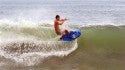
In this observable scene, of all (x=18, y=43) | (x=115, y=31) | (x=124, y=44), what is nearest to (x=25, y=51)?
(x=18, y=43)

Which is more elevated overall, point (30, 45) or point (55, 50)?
point (30, 45)

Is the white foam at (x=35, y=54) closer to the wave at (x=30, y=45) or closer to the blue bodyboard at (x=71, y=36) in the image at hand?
the wave at (x=30, y=45)

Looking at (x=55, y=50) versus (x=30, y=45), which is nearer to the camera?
(x=55, y=50)

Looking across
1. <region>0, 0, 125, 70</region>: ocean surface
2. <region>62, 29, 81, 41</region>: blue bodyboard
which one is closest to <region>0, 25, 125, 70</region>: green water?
<region>0, 0, 125, 70</region>: ocean surface

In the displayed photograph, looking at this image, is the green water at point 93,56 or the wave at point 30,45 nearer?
the green water at point 93,56

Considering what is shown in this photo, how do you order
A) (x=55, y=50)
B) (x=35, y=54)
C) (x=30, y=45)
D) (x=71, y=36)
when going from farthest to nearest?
1. (x=71, y=36)
2. (x=30, y=45)
3. (x=55, y=50)
4. (x=35, y=54)

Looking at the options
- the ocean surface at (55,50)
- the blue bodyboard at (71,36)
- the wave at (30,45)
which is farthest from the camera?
the blue bodyboard at (71,36)

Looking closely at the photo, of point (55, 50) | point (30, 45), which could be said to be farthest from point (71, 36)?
point (30, 45)

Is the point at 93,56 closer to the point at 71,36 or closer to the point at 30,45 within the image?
the point at 71,36

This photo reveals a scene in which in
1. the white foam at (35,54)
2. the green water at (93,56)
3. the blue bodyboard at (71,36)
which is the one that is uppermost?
the blue bodyboard at (71,36)

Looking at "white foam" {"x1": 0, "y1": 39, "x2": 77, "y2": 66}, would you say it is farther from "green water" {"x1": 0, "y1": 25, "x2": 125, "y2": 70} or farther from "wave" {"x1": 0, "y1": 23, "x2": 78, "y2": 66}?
"green water" {"x1": 0, "y1": 25, "x2": 125, "y2": 70}

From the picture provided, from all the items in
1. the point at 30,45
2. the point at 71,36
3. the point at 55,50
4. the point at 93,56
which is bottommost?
the point at 93,56

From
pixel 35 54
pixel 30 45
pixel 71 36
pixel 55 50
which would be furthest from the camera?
pixel 71 36

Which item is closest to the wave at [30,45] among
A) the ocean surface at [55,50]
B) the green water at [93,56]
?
the ocean surface at [55,50]
